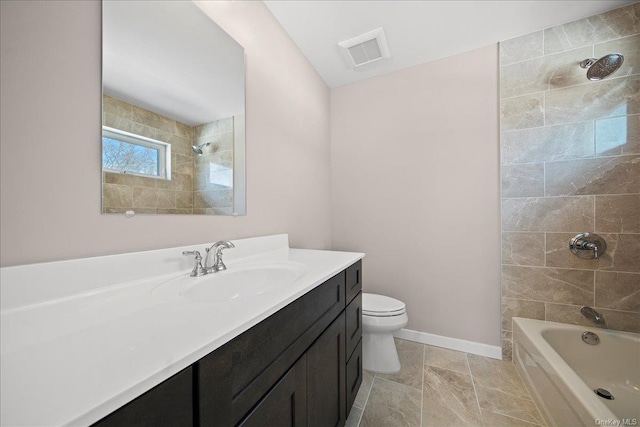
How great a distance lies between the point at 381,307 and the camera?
64.5 inches

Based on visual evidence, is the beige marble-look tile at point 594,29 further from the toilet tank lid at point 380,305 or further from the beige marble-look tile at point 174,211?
the beige marble-look tile at point 174,211

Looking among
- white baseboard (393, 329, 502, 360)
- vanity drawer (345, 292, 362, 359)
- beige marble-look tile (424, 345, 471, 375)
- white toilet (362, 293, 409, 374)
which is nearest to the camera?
vanity drawer (345, 292, 362, 359)

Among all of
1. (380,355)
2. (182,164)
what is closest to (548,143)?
(380,355)

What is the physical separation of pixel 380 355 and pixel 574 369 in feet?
3.70

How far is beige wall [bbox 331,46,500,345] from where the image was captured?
1.81 metres

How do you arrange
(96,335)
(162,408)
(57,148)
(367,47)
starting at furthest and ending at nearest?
(367,47)
(57,148)
(96,335)
(162,408)

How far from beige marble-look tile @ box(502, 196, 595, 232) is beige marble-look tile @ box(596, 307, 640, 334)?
1.73ft

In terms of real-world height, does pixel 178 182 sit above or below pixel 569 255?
above

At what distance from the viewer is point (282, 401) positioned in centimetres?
67

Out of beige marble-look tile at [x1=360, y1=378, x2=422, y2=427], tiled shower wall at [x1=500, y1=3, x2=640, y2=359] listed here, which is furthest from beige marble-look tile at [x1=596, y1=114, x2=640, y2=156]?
beige marble-look tile at [x1=360, y1=378, x2=422, y2=427]

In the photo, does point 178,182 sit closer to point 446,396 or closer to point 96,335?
point 96,335

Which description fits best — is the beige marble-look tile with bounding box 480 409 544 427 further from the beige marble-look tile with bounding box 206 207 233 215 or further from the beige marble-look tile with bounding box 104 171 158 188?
the beige marble-look tile with bounding box 104 171 158 188

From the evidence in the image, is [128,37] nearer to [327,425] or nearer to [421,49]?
[327,425]

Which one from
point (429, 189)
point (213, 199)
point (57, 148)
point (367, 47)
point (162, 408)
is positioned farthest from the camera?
point (429, 189)
